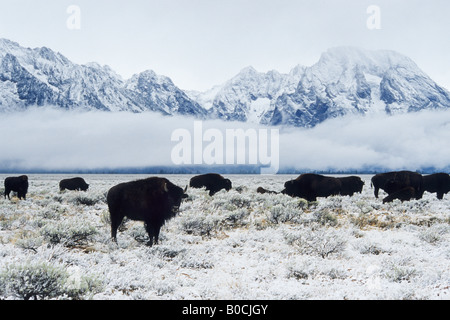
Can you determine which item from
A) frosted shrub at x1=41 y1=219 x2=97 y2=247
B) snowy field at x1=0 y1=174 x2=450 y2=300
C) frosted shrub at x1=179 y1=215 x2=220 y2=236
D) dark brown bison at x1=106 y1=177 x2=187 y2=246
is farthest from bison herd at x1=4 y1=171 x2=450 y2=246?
frosted shrub at x1=179 y1=215 x2=220 y2=236

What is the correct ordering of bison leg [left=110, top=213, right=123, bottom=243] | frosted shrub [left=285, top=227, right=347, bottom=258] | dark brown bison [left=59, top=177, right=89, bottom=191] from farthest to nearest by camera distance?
1. dark brown bison [left=59, top=177, right=89, bottom=191]
2. bison leg [left=110, top=213, right=123, bottom=243]
3. frosted shrub [left=285, top=227, right=347, bottom=258]

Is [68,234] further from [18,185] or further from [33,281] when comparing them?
[18,185]

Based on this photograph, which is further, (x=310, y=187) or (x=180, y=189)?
(x=310, y=187)

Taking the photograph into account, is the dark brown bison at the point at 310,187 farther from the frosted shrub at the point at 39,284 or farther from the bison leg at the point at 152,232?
the frosted shrub at the point at 39,284

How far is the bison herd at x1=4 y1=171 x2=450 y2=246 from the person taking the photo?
25.1ft

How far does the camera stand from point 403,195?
16750mm

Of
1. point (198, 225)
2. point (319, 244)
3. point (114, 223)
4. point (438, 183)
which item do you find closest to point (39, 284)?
point (114, 223)

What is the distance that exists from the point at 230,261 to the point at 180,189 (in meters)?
2.89

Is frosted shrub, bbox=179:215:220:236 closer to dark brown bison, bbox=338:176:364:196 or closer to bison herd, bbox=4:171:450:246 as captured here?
bison herd, bbox=4:171:450:246

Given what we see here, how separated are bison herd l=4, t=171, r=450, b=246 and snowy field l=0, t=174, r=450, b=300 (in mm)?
812

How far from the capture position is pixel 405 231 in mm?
9656

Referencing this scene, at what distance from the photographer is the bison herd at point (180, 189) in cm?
765
